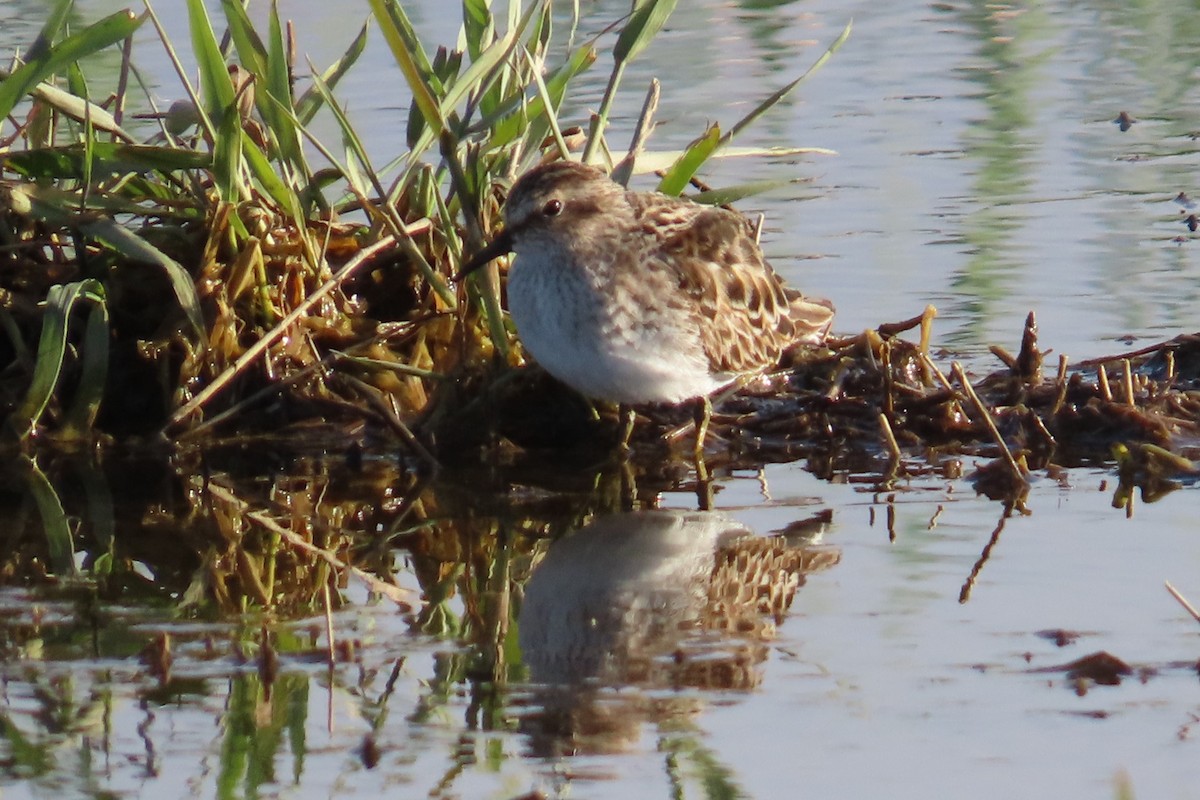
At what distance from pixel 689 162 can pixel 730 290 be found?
2.06 ft

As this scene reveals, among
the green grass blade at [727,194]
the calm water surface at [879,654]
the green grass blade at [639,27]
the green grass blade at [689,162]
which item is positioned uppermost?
the green grass blade at [639,27]

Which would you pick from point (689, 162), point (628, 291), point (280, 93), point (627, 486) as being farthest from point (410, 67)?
point (627, 486)

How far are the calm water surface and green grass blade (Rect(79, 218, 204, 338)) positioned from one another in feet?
5.40

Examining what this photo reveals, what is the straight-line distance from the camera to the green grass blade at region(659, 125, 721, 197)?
7.65m

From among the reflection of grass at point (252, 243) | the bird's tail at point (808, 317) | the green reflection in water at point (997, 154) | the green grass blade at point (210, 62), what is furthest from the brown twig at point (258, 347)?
the green reflection in water at point (997, 154)

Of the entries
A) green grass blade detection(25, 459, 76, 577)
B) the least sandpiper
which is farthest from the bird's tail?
green grass blade detection(25, 459, 76, 577)

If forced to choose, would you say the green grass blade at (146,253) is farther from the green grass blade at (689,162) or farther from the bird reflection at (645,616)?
the green grass blade at (689,162)

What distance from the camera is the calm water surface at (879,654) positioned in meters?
4.33

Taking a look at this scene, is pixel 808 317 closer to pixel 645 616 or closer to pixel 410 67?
pixel 410 67

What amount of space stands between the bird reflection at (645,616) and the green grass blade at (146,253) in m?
1.70

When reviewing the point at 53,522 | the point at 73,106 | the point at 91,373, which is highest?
the point at 73,106

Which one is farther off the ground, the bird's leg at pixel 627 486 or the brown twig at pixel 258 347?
the brown twig at pixel 258 347

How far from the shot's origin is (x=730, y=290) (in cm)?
748

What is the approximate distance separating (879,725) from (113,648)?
6.68 ft
